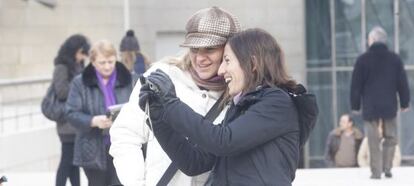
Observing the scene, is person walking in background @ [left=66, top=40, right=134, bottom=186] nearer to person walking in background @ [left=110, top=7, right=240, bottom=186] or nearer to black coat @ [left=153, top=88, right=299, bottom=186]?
person walking in background @ [left=110, top=7, right=240, bottom=186]

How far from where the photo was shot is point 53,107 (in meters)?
11.3

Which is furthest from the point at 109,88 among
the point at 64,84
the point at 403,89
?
the point at 403,89

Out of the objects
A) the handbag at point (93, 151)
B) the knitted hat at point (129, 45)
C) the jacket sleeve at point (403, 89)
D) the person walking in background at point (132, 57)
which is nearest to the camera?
the handbag at point (93, 151)

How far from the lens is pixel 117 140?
5156mm

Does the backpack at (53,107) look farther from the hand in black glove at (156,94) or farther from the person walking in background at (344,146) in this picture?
the person walking in background at (344,146)

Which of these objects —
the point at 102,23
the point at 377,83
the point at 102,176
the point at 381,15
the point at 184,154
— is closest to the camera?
the point at 184,154

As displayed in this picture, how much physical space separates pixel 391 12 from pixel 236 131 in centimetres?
2264

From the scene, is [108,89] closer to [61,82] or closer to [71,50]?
[61,82]

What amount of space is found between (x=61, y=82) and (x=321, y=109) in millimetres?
16687

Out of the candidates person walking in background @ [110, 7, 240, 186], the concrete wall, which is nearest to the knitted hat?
person walking in background @ [110, 7, 240, 186]

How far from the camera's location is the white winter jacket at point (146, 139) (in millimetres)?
5062

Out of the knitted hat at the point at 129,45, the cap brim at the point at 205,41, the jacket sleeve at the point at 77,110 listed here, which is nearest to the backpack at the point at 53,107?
the knitted hat at the point at 129,45

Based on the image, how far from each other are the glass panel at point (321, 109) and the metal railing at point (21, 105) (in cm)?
872

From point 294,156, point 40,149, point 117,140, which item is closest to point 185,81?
point 117,140
